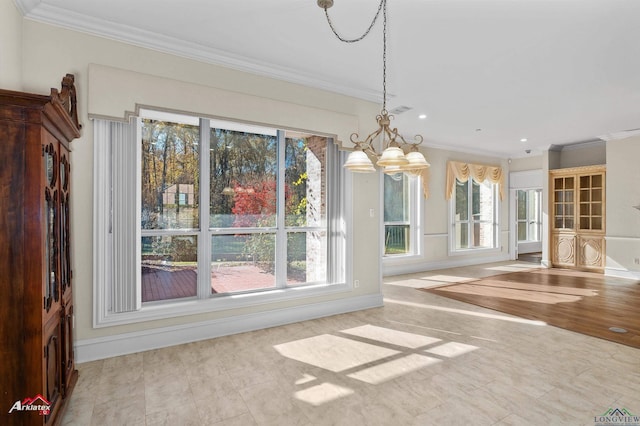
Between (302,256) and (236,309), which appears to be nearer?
(236,309)

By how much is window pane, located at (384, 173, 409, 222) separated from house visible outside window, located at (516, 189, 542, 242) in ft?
15.0

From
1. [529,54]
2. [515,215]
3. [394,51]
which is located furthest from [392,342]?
[515,215]

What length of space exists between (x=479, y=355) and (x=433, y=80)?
309cm

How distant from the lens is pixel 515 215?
29.8 ft

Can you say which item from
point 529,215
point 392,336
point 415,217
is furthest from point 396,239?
point 529,215

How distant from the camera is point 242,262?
3867mm

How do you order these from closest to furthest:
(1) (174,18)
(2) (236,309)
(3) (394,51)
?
(1) (174,18)
(3) (394,51)
(2) (236,309)

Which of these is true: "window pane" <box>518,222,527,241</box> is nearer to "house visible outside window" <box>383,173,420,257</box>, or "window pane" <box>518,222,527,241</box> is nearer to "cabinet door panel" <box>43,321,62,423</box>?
"house visible outside window" <box>383,173,420,257</box>

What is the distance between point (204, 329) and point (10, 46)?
111 inches

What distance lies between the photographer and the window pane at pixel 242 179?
372 centimetres

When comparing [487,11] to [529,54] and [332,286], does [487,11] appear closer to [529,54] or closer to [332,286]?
[529,54]

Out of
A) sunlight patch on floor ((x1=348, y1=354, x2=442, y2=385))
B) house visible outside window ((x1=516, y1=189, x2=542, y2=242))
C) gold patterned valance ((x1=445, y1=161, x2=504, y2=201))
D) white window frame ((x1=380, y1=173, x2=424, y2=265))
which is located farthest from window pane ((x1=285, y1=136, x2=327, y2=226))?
house visible outside window ((x1=516, y1=189, x2=542, y2=242))

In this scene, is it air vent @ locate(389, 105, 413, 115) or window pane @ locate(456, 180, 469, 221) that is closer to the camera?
air vent @ locate(389, 105, 413, 115)

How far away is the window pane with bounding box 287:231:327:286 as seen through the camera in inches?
165
